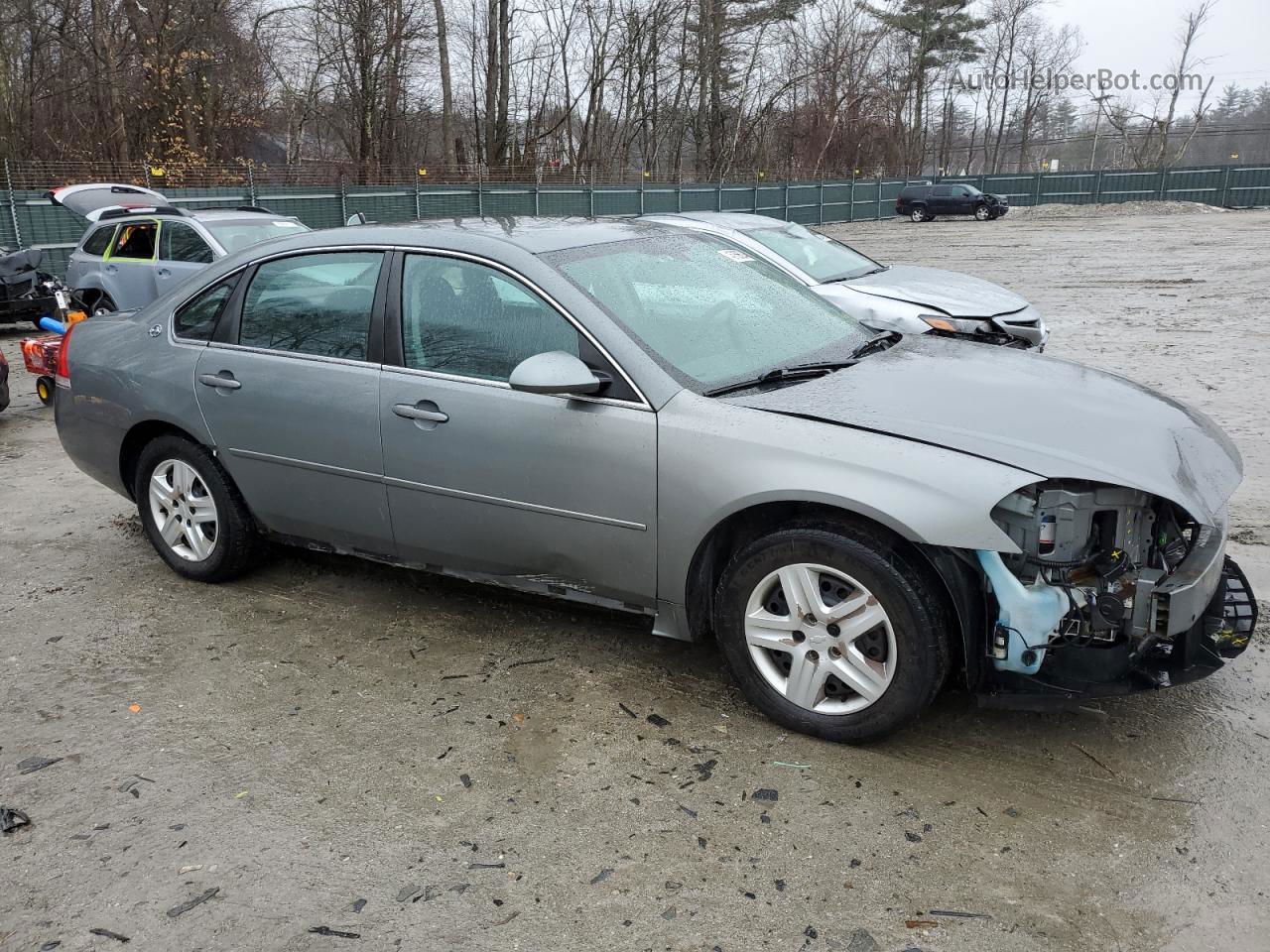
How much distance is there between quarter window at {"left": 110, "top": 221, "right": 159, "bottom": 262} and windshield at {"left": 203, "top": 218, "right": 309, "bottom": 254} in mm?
945

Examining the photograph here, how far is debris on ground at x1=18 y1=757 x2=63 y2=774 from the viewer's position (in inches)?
135

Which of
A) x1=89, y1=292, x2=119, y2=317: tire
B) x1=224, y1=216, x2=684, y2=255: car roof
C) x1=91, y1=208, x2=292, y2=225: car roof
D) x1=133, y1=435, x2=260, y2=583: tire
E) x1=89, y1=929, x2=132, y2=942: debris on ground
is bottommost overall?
x1=89, y1=929, x2=132, y2=942: debris on ground

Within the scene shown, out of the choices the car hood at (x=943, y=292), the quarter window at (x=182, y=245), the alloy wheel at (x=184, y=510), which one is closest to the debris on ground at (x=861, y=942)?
the alloy wheel at (x=184, y=510)

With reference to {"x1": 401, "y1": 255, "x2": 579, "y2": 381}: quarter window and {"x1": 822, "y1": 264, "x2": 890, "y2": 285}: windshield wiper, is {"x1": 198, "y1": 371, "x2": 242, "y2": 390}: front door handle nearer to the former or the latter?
{"x1": 401, "y1": 255, "x2": 579, "y2": 381}: quarter window

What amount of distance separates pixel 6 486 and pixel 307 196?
18.1m

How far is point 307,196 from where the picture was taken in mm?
23422

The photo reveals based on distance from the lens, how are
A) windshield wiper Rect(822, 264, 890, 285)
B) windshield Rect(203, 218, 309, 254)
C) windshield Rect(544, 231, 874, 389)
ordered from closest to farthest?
windshield Rect(544, 231, 874, 389) < windshield wiper Rect(822, 264, 890, 285) < windshield Rect(203, 218, 309, 254)

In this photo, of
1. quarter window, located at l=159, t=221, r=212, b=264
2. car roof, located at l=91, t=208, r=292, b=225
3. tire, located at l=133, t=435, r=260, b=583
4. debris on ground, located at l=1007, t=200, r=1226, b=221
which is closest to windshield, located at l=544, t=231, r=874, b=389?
tire, located at l=133, t=435, r=260, b=583

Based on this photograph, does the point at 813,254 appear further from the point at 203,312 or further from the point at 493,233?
the point at 203,312

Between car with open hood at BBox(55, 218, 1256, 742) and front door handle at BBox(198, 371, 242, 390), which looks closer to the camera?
car with open hood at BBox(55, 218, 1256, 742)

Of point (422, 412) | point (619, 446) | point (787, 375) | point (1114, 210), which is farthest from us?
point (1114, 210)

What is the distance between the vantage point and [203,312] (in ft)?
15.6

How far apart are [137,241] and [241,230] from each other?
1466mm

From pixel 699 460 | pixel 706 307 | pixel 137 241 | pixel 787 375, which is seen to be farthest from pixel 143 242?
pixel 699 460
